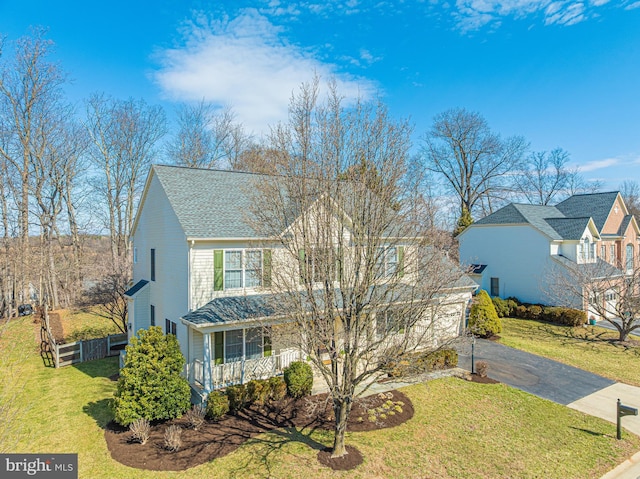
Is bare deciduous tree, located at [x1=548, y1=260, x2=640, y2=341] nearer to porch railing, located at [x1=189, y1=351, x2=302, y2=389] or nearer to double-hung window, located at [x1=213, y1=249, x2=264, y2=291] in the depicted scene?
porch railing, located at [x1=189, y1=351, x2=302, y2=389]

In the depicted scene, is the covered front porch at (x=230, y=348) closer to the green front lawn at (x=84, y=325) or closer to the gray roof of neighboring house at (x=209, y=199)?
the gray roof of neighboring house at (x=209, y=199)

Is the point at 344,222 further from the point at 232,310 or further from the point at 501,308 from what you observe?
the point at 501,308

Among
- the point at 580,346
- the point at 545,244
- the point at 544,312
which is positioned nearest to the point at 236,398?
the point at 580,346

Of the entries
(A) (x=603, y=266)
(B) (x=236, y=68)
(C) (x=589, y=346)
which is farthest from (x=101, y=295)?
(A) (x=603, y=266)

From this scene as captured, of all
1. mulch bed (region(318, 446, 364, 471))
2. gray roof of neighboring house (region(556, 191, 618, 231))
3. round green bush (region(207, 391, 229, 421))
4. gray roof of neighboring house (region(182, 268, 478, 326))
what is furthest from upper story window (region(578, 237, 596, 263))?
round green bush (region(207, 391, 229, 421))

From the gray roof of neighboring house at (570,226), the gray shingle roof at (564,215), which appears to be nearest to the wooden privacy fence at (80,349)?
the gray shingle roof at (564,215)

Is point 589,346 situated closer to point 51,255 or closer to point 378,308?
point 378,308

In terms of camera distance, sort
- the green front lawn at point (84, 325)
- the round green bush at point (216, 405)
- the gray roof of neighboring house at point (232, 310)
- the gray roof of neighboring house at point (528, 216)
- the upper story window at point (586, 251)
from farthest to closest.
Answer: the gray roof of neighboring house at point (528, 216)
the upper story window at point (586, 251)
the green front lawn at point (84, 325)
the gray roof of neighboring house at point (232, 310)
the round green bush at point (216, 405)
